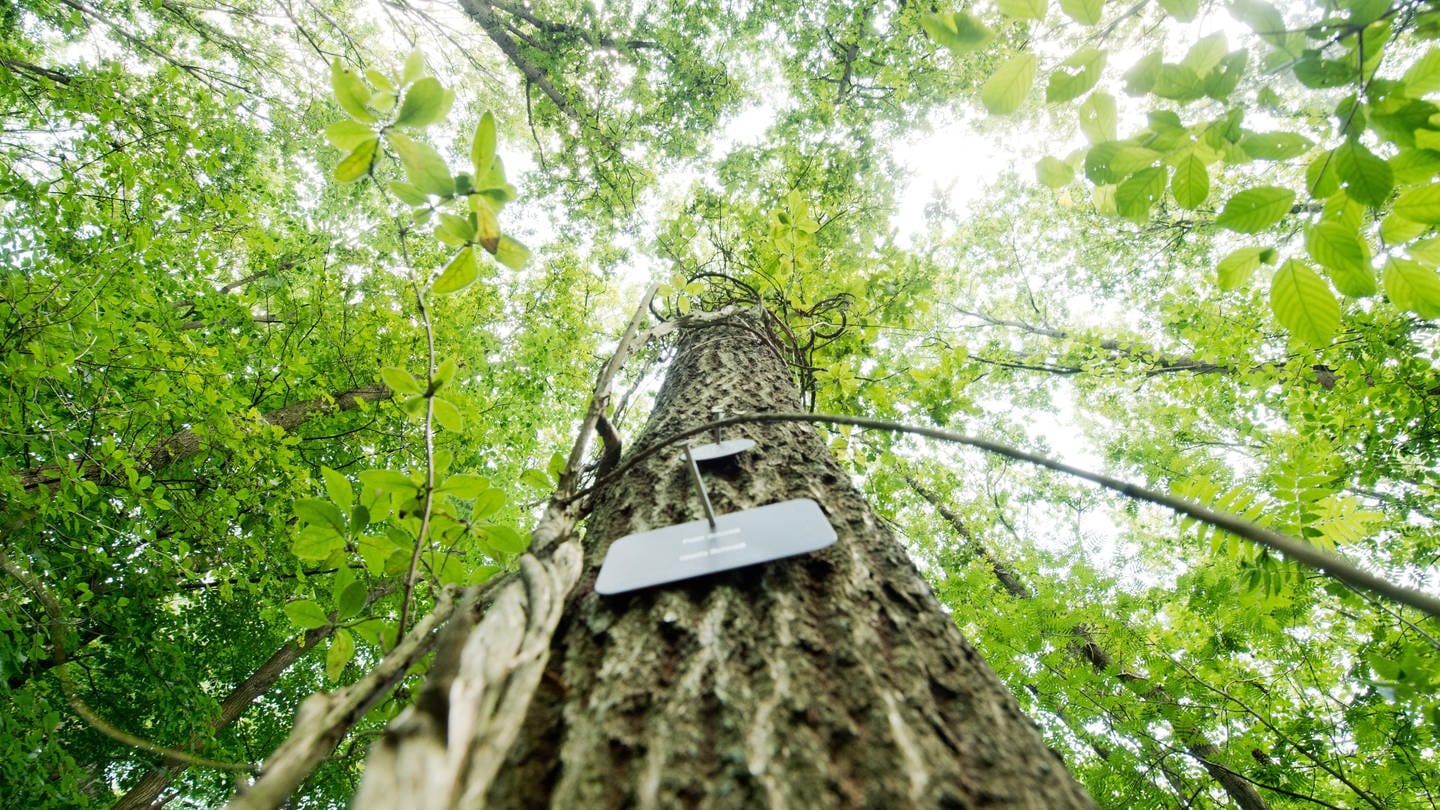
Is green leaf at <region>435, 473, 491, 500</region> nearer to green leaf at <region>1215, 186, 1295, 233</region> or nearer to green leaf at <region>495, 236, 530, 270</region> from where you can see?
green leaf at <region>495, 236, 530, 270</region>

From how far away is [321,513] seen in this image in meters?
0.98

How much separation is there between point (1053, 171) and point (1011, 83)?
252mm

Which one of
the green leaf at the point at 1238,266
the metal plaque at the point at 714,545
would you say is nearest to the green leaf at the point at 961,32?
the green leaf at the point at 1238,266

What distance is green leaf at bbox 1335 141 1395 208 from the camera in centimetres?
88

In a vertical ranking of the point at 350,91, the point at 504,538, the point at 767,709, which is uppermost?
the point at 350,91

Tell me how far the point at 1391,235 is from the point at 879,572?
1.12 meters

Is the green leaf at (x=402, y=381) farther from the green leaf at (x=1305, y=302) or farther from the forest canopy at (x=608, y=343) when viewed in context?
the green leaf at (x=1305, y=302)

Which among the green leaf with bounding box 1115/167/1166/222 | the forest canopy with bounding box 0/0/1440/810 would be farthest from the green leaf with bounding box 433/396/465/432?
the green leaf with bounding box 1115/167/1166/222

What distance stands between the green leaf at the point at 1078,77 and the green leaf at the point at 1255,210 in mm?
324

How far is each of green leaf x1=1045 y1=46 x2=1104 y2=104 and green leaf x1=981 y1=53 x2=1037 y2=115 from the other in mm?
41

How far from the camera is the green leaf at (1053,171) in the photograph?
1187mm

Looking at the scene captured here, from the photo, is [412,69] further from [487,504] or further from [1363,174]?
[1363,174]

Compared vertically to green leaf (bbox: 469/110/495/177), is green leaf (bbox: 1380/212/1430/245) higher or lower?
lower

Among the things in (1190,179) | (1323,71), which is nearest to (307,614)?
(1190,179)
